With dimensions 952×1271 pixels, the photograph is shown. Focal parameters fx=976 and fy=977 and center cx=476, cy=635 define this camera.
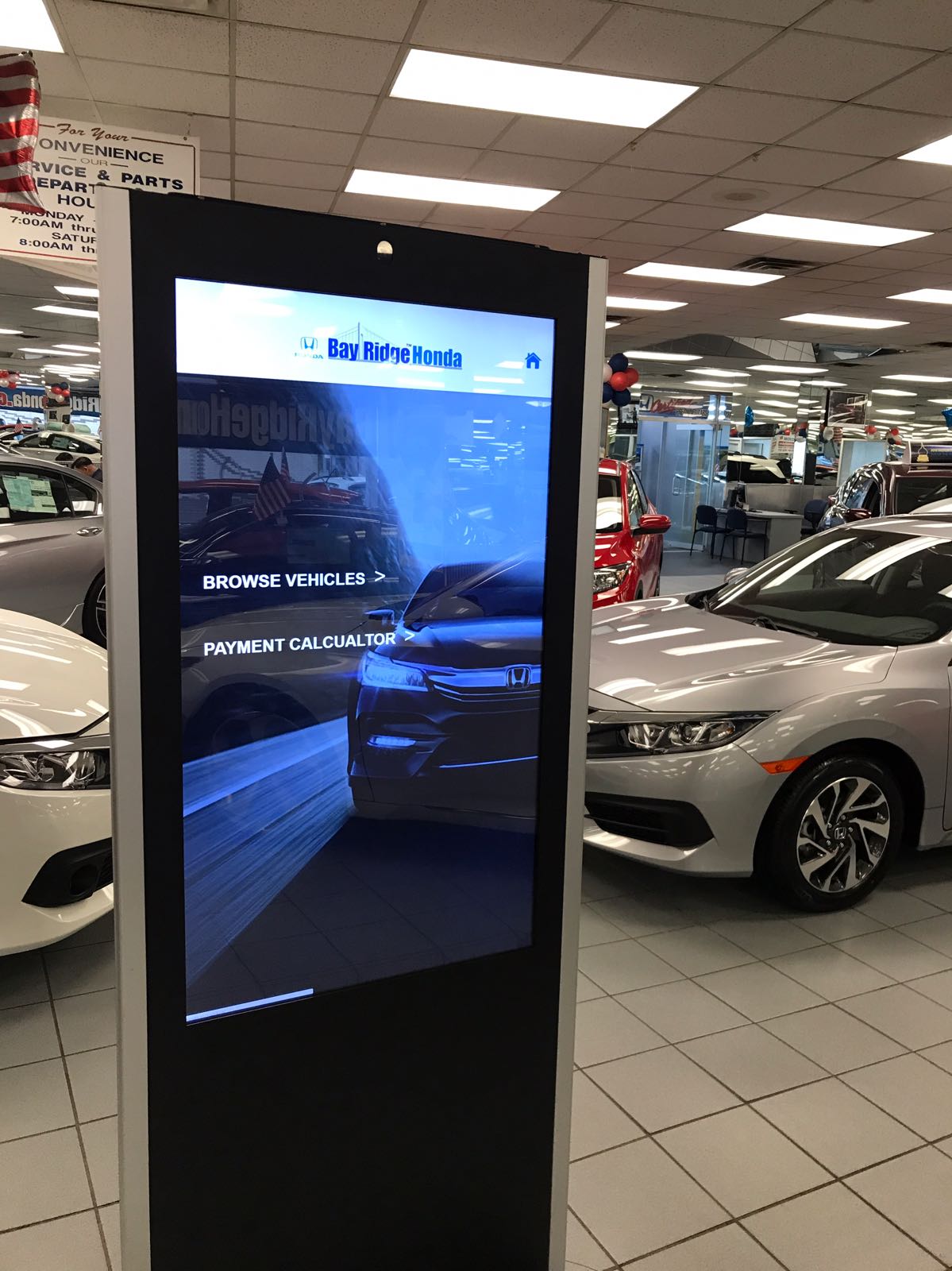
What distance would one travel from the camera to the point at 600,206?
7.58 m

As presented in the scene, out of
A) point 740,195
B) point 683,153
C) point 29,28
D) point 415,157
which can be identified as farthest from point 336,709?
point 740,195

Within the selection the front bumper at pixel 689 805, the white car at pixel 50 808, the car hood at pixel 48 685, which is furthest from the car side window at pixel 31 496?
the front bumper at pixel 689 805

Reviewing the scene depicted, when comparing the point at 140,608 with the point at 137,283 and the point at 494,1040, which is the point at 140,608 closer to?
the point at 137,283

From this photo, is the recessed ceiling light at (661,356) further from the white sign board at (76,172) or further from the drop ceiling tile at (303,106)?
the white sign board at (76,172)

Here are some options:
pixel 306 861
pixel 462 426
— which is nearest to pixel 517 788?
pixel 306 861

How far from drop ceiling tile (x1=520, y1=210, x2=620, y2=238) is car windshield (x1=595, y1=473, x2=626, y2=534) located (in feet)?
7.01

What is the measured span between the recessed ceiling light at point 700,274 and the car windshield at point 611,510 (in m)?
3.03

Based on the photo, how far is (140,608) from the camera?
124cm

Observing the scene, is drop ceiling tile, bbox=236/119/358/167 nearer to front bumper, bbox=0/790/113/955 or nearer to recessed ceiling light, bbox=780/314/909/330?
front bumper, bbox=0/790/113/955

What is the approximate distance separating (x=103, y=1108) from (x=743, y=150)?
241 inches

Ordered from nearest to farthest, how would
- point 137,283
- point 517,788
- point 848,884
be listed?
point 137,283, point 517,788, point 848,884

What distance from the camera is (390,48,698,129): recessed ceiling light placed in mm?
4984

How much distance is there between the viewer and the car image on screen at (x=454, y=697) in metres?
1.41

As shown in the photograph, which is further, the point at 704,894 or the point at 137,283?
the point at 704,894
